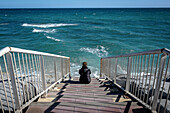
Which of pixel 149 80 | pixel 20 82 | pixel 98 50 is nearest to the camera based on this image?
pixel 149 80

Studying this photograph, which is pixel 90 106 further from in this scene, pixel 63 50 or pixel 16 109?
pixel 63 50

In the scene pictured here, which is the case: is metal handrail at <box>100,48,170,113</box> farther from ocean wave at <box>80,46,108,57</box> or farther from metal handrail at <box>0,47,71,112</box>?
ocean wave at <box>80,46,108,57</box>

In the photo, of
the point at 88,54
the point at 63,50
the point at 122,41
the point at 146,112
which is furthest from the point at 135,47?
the point at 146,112

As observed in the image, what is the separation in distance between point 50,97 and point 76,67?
1123 centimetres

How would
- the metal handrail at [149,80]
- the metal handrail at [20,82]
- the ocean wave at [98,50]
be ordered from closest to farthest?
the metal handrail at [20,82]
the metal handrail at [149,80]
the ocean wave at [98,50]

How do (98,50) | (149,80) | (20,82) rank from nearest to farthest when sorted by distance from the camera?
(149,80)
(20,82)
(98,50)

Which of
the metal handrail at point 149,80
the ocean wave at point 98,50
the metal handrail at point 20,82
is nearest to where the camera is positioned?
the metal handrail at point 20,82

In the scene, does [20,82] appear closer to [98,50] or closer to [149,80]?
[149,80]

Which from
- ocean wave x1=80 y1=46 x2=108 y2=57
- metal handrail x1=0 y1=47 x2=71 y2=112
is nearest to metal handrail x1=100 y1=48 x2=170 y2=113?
metal handrail x1=0 y1=47 x2=71 y2=112

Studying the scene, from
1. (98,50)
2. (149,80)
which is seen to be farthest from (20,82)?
(98,50)

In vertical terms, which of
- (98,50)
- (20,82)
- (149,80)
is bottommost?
(98,50)

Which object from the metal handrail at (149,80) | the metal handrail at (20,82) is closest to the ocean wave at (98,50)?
the metal handrail at (149,80)

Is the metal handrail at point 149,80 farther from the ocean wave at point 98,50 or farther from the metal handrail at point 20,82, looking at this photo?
the ocean wave at point 98,50

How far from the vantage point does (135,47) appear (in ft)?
68.7
